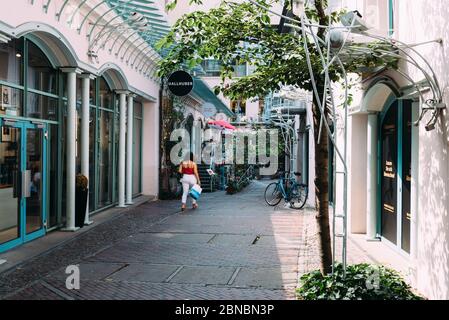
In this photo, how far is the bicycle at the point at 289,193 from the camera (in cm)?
1531

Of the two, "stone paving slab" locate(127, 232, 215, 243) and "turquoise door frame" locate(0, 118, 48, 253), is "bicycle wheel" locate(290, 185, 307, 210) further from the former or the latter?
"turquoise door frame" locate(0, 118, 48, 253)

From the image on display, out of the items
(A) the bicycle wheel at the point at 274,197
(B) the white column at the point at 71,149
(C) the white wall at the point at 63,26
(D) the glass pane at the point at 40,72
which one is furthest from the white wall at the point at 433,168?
(A) the bicycle wheel at the point at 274,197

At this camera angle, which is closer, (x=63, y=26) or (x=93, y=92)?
(x=63, y=26)

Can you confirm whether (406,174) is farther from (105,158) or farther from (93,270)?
(105,158)

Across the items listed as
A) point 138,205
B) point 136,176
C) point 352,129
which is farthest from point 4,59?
point 136,176

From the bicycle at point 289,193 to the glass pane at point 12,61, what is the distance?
885cm

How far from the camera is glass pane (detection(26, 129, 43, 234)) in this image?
360 inches

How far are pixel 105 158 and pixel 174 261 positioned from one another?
21.6ft

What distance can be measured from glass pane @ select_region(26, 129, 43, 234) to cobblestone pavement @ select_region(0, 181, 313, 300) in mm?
785

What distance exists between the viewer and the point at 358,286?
529 centimetres

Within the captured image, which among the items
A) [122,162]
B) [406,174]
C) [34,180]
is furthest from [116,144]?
[406,174]

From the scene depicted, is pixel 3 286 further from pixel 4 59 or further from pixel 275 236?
pixel 275 236

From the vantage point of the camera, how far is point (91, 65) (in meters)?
11.1
